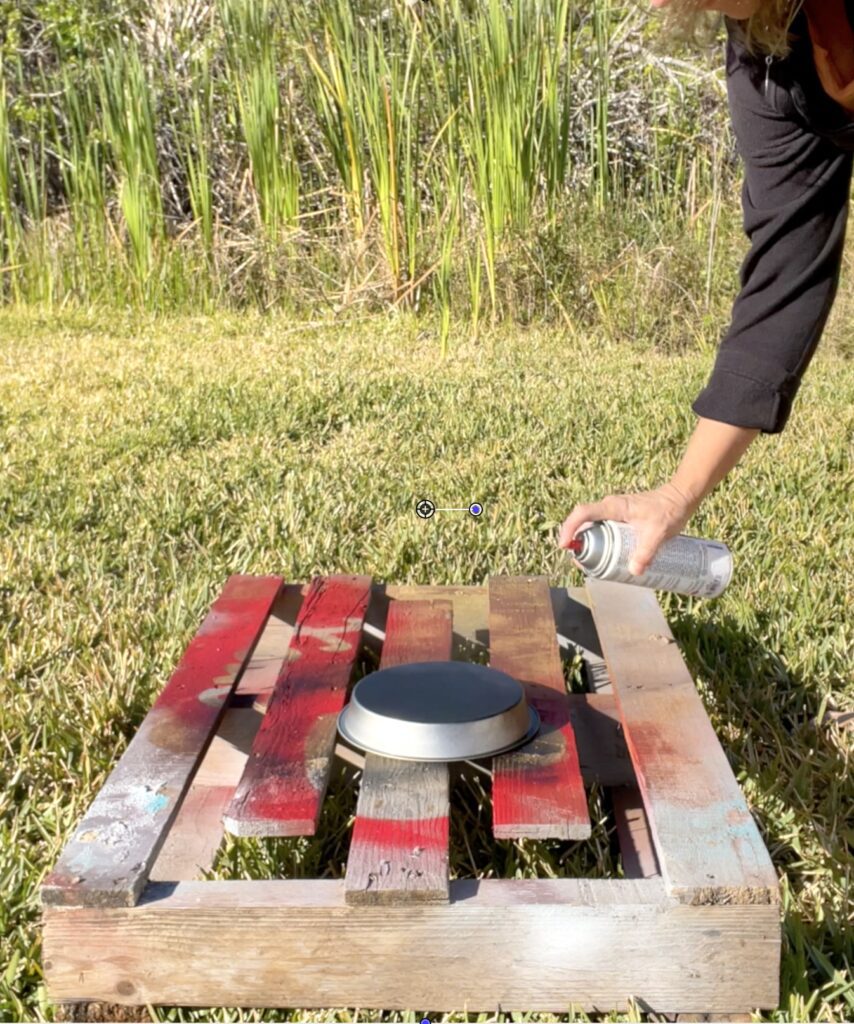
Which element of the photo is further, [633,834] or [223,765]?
[223,765]

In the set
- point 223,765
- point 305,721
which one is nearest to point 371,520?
point 223,765

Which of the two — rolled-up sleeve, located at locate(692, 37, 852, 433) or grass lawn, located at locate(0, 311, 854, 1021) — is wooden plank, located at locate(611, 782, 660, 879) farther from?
rolled-up sleeve, located at locate(692, 37, 852, 433)

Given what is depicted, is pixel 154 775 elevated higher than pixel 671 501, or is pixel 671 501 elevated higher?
pixel 671 501

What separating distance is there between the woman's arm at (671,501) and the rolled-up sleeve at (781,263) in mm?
34

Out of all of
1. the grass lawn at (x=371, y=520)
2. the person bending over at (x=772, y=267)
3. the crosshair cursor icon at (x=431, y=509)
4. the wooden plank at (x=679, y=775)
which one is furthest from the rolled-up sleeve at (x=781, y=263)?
the crosshair cursor icon at (x=431, y=509)

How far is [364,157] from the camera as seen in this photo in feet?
19.9

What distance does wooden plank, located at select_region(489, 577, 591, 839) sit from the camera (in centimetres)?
154

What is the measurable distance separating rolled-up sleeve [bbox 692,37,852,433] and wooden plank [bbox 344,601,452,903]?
0.65 meters

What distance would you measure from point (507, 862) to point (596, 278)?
4308 millimetres

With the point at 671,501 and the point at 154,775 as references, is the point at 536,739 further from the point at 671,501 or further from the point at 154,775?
the point at 154,775

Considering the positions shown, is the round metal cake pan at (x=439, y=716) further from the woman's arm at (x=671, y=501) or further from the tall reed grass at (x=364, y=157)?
the tall reed grass at (x=364, y=157)

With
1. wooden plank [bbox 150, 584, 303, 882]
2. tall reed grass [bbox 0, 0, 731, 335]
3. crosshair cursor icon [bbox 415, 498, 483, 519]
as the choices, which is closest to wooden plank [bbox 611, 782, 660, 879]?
wooden plank [bbox 150, 584, 303, 882]

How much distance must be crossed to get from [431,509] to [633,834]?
60.0 inches

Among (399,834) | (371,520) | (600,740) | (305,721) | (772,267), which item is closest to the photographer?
(399,834)
